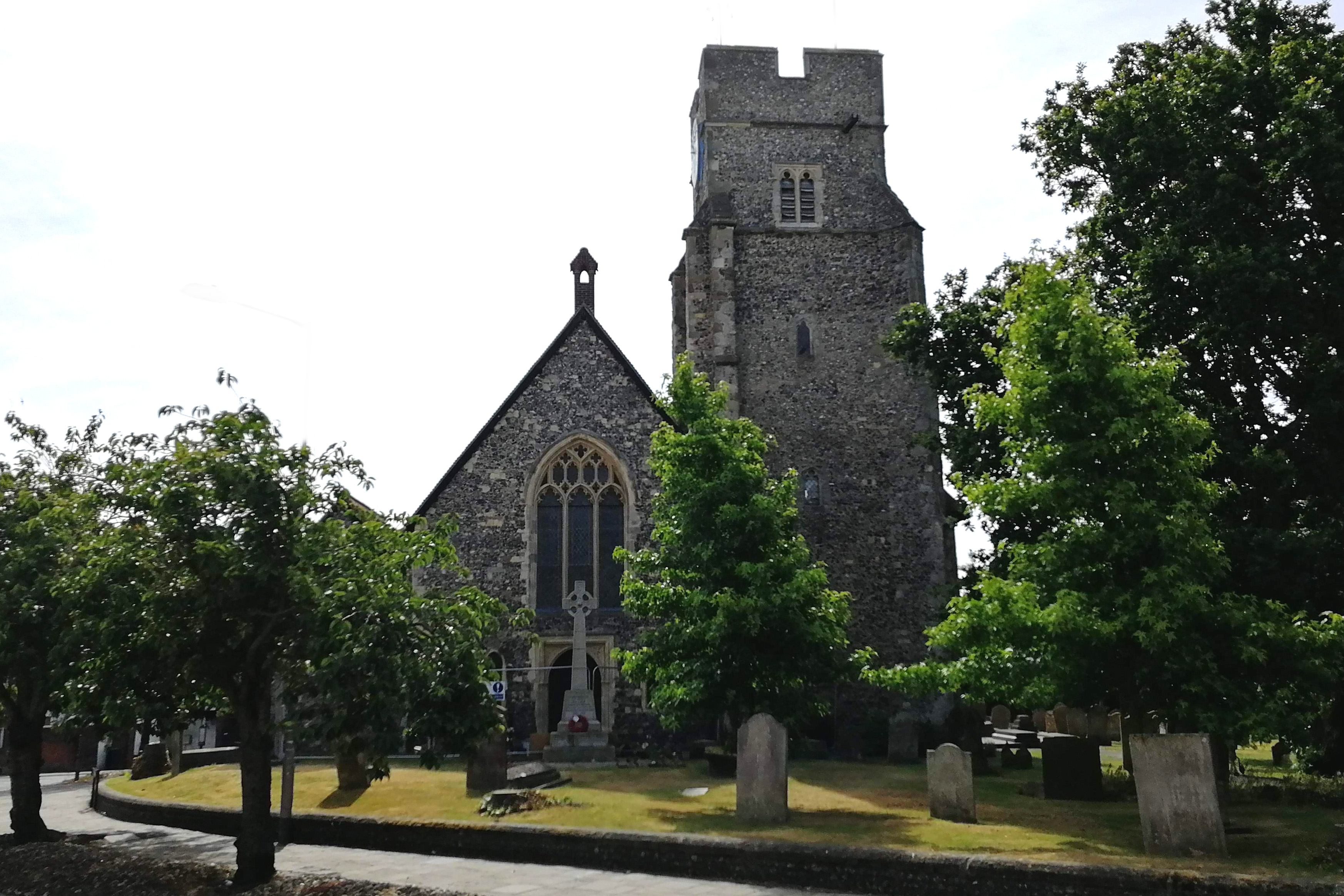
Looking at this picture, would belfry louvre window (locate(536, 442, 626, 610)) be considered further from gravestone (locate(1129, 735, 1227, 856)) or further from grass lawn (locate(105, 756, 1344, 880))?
gravestone (locate(1129, 735, 1227, 856))

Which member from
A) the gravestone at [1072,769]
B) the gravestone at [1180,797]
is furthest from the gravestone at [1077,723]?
the gravestone at [1180,797]

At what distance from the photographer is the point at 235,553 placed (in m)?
11.6

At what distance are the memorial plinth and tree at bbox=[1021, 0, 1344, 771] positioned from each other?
Answer: 12.3m


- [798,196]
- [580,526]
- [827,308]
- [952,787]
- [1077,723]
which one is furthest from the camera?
[798,196]

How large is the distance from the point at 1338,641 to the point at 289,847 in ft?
45.3

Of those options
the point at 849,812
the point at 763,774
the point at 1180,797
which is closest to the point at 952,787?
the point at 849,812

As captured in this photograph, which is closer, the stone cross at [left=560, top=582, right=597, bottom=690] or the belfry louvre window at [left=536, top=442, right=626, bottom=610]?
the stone cross at [left=560, top=582, right=597, bottom=690]

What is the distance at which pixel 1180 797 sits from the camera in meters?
11.3

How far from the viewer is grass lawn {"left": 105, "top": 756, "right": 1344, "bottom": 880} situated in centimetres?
1184

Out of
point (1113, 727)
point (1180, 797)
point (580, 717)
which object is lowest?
point (1113, 727)

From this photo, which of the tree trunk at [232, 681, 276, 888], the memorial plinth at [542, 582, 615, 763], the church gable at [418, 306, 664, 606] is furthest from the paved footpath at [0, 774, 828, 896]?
the church gable at [418, 306, 664, 606]

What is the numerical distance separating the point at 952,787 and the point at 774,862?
3.97m

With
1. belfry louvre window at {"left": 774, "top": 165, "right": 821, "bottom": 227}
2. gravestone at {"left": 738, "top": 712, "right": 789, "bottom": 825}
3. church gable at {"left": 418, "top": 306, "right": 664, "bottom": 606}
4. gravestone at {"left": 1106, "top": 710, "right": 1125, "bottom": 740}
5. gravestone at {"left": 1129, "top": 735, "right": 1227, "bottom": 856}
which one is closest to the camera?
gravestone at {"left": 1129, "top": 735, "right": 1227, "bottom": 856}

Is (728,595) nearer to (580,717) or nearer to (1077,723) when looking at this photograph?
(580,717)
